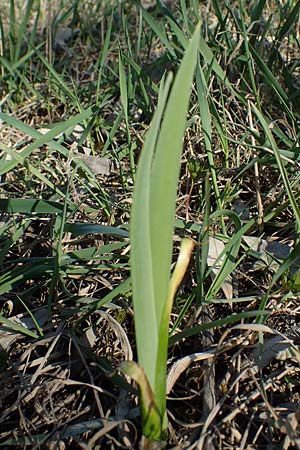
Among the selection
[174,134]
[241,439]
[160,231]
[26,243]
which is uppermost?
[174,134]

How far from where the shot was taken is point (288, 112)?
143 cm

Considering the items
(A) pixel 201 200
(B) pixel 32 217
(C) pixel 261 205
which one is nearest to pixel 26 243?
(B) pixel 32 217

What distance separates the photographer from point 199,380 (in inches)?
42.1

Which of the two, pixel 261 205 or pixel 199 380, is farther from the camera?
pixel 261 205

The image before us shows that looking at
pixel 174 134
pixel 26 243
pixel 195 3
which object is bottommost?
pixel 26 243

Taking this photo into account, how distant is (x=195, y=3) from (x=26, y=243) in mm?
659

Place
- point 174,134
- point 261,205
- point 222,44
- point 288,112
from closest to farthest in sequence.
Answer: point 174,134 < point 261,205 < point 288,112 < point 222,44

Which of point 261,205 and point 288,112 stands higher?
point 288,112

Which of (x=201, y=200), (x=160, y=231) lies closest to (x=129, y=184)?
(x=201, y=200)

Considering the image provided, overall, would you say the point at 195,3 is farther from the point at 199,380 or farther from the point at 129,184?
the point at 199,380

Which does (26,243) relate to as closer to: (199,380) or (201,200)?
(201,200)

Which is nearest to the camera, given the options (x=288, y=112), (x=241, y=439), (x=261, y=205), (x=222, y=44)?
(x=241, y=439)

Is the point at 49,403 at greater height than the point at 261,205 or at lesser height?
lesser

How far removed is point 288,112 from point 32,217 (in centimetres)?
60
